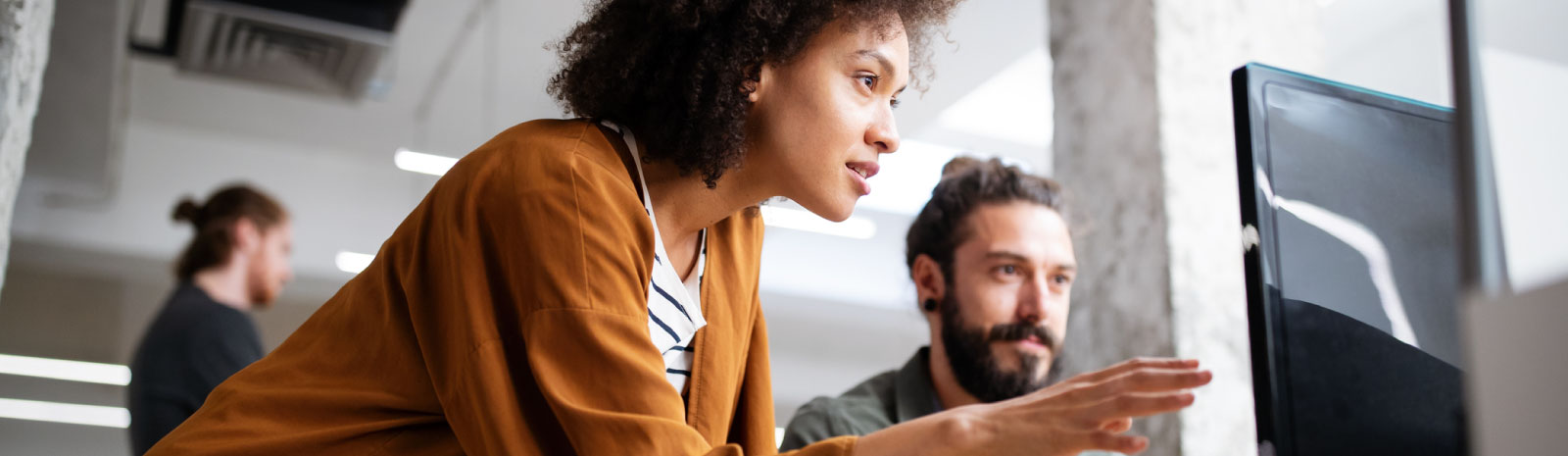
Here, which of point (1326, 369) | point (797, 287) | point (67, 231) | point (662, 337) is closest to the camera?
point (1326, 369)

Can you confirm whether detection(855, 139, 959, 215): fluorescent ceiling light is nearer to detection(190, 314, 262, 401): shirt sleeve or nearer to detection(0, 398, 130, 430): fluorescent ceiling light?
detection(190, 314, 262, 401): shirt sleeve

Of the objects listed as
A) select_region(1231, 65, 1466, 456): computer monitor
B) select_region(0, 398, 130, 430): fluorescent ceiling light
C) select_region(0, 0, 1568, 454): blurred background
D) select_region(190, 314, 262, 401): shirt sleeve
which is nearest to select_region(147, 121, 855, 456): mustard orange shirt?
select_region(1231, 65, 1466, 456): computer monitor

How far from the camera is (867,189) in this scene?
1271 mm

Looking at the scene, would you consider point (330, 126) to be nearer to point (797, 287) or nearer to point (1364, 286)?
point (797, 287)

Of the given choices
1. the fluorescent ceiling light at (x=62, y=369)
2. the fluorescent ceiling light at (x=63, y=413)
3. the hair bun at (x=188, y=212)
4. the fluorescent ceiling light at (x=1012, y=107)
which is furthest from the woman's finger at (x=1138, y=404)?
the fluorescent ceiling light at (x=63, y=413)

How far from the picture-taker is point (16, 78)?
164 centimetres

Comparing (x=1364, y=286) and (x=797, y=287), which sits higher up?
(x=797, y=287)

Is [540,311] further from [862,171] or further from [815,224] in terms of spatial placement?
[815,224]

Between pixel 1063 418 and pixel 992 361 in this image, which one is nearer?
pixel 1063 418

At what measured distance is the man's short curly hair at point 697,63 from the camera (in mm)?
1225

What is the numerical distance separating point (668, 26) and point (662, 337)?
0.33 meters

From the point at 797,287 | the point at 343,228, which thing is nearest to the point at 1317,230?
the point at 343,228

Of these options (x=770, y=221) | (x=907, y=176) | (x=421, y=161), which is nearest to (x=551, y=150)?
(x=421, y=161)

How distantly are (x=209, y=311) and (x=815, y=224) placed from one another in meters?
5.23
